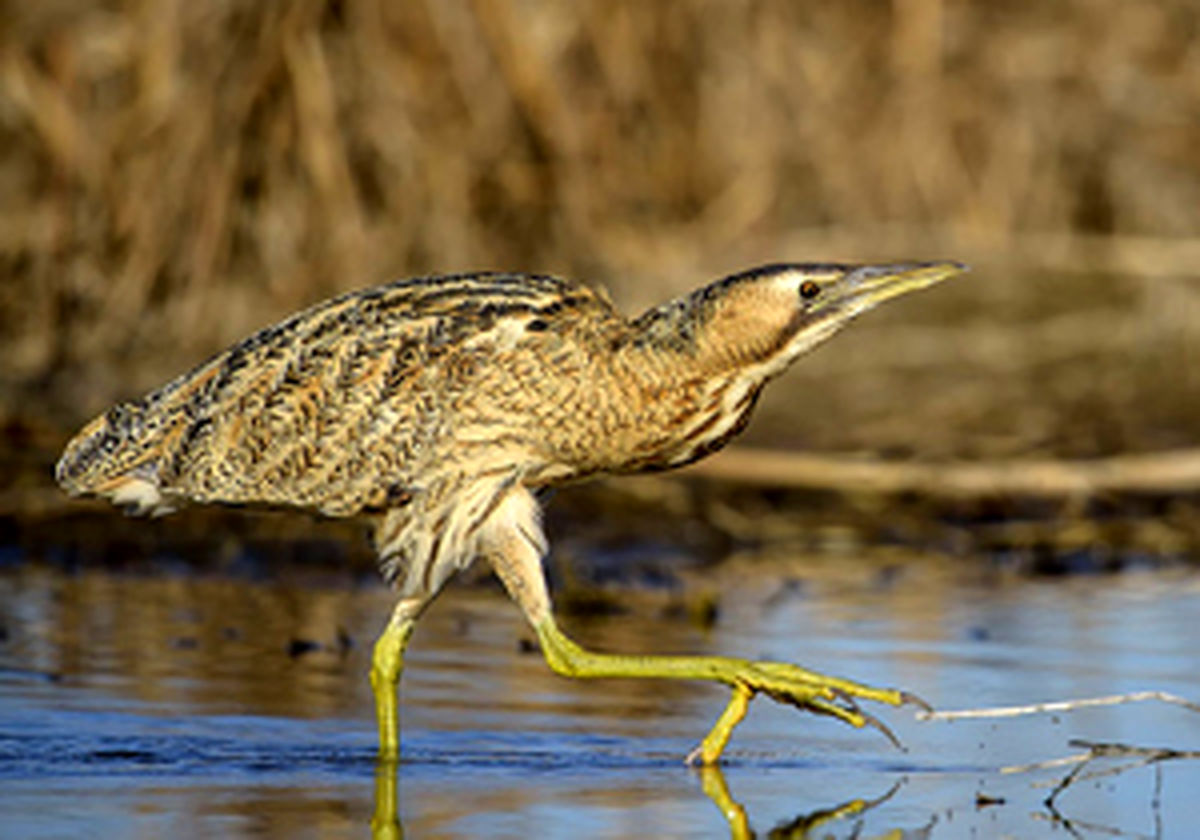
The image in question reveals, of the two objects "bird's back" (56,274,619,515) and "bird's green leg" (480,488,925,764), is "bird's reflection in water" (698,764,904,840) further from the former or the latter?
"bird's back" (56,274,619,515)

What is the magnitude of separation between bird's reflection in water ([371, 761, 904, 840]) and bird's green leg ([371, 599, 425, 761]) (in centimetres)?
20

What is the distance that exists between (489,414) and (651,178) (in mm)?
5823

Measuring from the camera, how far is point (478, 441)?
4.93 metres

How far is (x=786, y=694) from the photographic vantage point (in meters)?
4.82

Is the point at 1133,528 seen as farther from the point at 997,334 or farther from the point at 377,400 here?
the point at 377,400

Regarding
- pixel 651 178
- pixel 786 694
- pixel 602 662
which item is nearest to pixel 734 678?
pixel 786 694

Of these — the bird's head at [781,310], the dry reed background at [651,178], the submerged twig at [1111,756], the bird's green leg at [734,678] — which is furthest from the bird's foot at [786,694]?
the dry reed background at [651,178]

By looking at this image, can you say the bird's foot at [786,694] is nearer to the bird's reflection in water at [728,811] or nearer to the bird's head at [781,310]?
the bird's reflection in water at [728,811]

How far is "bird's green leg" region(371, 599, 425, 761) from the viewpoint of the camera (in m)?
4.91

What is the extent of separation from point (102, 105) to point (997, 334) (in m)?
3.78

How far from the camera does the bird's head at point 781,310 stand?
→ 4.71 meters

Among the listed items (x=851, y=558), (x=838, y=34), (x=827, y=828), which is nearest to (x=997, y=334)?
(x=838, y=34)

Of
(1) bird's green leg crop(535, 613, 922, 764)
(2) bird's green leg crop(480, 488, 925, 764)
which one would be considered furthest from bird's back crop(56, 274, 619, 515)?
(1) bird's green leg crop(535, 613, 922, 764)

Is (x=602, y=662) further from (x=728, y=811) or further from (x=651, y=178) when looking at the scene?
(x=651, y=178)
